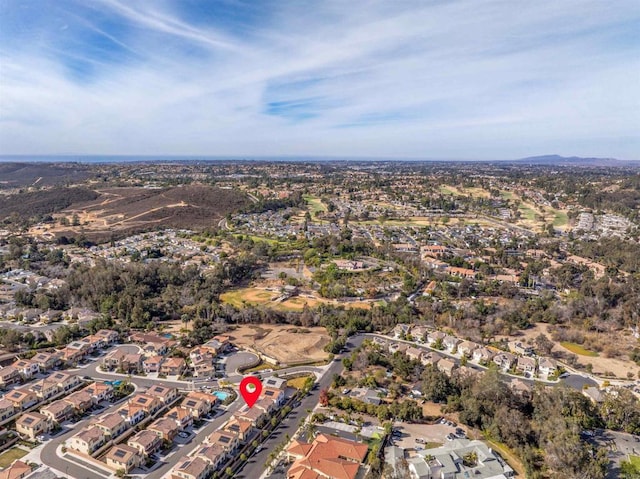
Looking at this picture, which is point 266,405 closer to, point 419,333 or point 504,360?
point 419,333

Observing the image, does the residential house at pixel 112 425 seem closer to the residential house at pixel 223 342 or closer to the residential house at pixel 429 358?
the residential house at pixel 223 342

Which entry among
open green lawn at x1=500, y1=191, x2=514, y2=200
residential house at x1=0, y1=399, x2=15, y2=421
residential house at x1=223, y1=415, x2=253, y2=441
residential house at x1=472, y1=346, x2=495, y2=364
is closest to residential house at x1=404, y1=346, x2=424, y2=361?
residential house at x1=472, y1=346, x2=495, y2=364

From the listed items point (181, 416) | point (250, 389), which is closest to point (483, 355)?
point (250, 389)

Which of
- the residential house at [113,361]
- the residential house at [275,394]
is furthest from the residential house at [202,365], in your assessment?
the residential house at [113,361]

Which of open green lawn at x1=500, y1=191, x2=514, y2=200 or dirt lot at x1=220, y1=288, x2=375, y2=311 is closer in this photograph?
dirt lot at x1=220, y1=288, x2=375, y2=311

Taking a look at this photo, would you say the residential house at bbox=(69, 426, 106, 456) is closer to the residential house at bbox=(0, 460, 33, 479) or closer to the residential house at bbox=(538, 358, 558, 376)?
the residential house at bbox=(0, 460, 33, 479)

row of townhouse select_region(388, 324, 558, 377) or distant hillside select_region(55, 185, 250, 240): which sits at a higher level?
distant hillside select_region(55, 185, 250, 240)

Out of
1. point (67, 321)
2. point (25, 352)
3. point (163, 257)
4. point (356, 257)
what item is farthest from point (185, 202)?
point (25, 352)
